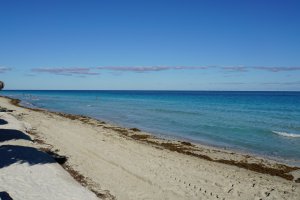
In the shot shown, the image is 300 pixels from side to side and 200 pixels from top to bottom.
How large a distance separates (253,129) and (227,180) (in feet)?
55.2

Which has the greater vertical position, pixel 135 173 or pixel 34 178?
pixel 34 178

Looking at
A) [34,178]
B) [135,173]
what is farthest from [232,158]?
[34,178]

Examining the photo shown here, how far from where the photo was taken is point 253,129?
27.8 meters

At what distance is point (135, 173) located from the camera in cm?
1252

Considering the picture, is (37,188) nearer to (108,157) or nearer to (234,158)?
(108,157)

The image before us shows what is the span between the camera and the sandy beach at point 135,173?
10125mm

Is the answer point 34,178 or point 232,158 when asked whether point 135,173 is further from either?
point 232,158

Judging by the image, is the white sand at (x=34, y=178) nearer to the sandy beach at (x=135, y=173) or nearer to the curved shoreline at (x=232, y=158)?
the sandy beach at (x=135, y=173)

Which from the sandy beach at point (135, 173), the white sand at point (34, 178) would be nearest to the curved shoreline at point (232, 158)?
the sandy beach at point (135, 173)

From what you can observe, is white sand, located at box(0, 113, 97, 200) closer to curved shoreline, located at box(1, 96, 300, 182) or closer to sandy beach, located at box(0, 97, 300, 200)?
sandy beach, located at box(0, 97, 300, 200)

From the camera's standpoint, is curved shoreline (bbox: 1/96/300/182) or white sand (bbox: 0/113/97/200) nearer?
white sand (bbox: 0/113/97/200)

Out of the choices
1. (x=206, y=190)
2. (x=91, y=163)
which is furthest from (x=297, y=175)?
(x=91, y=163)

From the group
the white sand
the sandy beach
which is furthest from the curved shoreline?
the white sand

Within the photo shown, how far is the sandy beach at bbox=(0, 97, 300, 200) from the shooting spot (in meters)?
10.1
